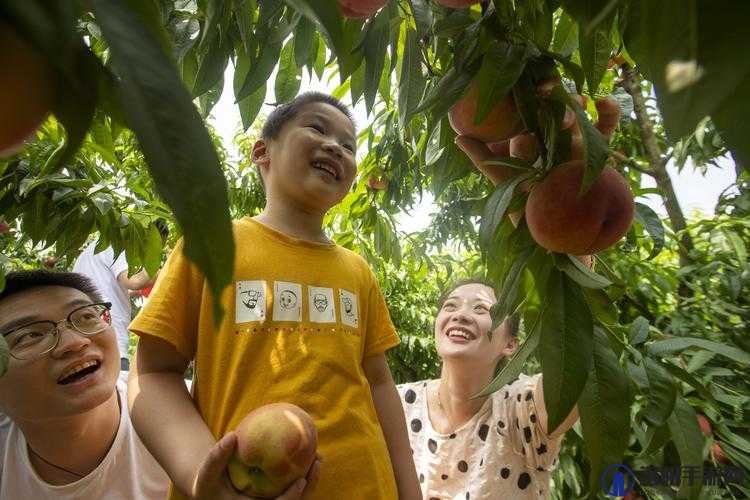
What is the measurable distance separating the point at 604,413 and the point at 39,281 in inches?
45.5

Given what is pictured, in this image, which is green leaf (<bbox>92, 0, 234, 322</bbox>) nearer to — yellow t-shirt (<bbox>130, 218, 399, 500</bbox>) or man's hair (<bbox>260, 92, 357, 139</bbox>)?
yellow t-shirt (<bbox>130, 218, 399, 500</bbox>)

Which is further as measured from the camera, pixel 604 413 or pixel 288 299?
pixel 288 299

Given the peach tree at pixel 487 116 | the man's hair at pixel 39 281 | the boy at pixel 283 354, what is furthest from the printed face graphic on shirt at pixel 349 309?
the man's hair at pixel 39 281

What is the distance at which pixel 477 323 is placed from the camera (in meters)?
1.60

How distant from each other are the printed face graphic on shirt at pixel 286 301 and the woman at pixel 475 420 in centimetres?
60

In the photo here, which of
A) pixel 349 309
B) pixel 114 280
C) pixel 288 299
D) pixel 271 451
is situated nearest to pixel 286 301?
pixel 288 299

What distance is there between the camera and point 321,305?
919 millimetres

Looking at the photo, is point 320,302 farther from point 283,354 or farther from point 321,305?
point 283,354

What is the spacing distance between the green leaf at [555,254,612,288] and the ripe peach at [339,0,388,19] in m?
0.35

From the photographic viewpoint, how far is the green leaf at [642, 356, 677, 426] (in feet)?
1.94

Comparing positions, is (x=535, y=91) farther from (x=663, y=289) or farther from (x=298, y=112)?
(x=663, y=289)

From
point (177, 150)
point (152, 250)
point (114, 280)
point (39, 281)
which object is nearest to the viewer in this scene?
point (177, 150)

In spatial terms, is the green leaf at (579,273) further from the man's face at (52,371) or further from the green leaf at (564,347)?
the man's face at (52,371)

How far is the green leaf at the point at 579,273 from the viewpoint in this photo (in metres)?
0.55
